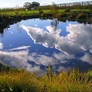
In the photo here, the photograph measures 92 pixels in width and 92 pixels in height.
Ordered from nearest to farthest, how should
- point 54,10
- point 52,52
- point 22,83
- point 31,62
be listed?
point 22,83, point 31,62, point 52,52, point 54,10

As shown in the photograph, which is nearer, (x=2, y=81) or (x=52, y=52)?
(x=2, y=81)

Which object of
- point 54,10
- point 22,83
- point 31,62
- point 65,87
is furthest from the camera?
point 54,10

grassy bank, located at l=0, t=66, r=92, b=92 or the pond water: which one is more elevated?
grassy bank, located at l=0, t=66, r=92, b=92

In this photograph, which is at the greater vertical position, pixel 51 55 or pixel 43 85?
pixel 43 85

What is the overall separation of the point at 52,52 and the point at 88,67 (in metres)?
3.17

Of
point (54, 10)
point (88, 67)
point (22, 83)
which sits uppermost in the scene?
point (54, 10)

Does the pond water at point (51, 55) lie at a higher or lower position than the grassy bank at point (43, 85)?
lower

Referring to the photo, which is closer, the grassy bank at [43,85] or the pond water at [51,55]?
the grassy bank at [43,85]

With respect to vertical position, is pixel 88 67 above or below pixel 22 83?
below

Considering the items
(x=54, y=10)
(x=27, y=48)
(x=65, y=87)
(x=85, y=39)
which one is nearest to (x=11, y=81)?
(x=65, y=87)

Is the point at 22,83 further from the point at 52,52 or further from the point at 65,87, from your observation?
the point at 52,52

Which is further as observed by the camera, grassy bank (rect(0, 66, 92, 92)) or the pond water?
the pond water

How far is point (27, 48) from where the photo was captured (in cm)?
1180

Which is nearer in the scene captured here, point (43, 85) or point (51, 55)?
point (43, 85)
